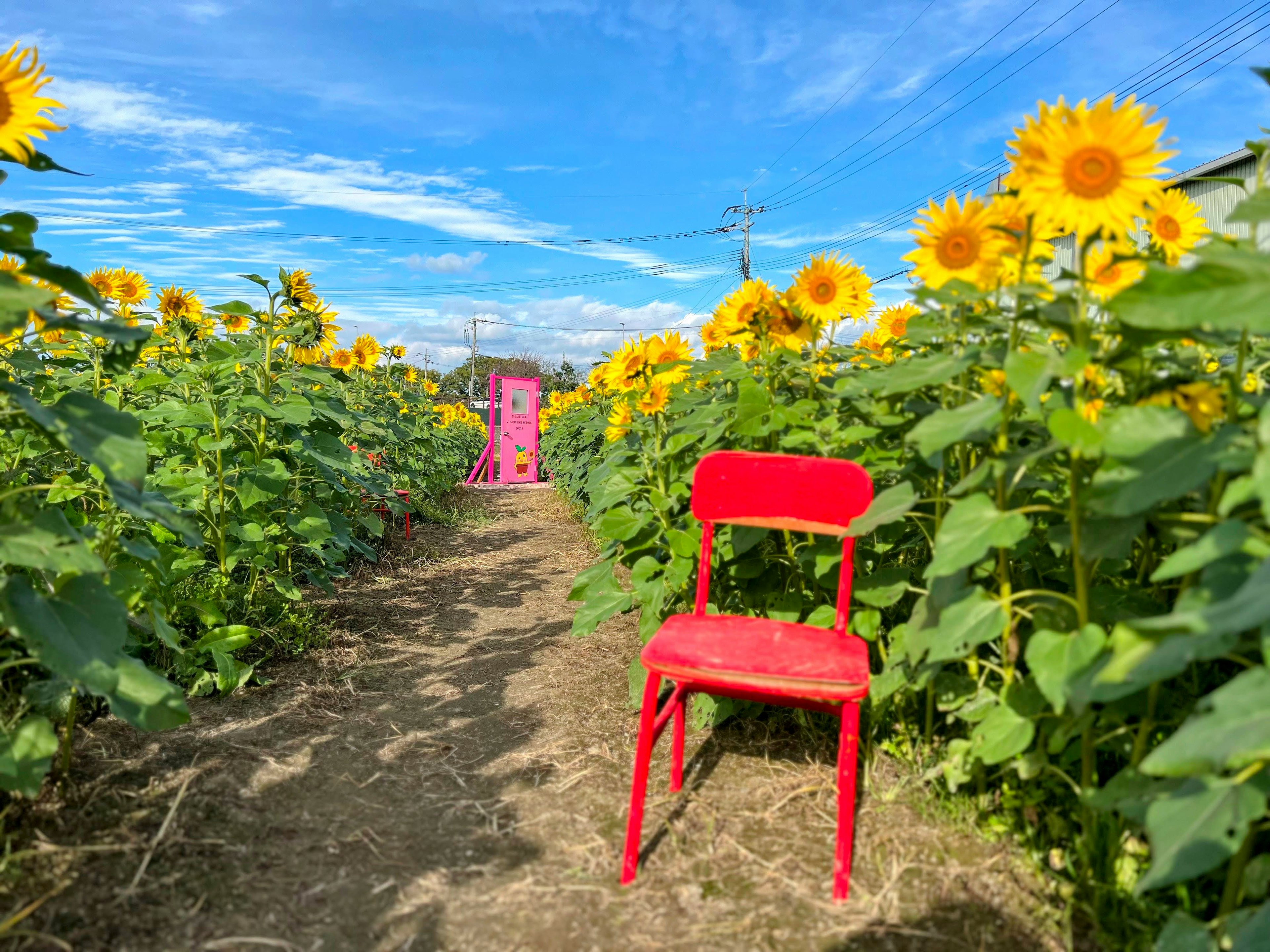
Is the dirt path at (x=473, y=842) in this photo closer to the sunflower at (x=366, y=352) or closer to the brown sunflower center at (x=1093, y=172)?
the brown sunflower center at (x=1093, y=172)

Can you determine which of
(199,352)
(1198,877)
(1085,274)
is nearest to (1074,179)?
(1085,274)

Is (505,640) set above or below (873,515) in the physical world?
below

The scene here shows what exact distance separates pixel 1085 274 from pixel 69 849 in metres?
2.43

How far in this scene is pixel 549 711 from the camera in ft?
10.4

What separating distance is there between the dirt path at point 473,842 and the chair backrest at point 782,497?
1.86 feet

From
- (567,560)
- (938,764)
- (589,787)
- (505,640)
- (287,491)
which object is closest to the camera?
(938,764)

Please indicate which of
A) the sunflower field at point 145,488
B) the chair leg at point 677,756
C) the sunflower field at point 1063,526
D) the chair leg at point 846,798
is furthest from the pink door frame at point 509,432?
the chair leg at point 846,798

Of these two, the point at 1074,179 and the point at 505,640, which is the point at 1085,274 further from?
the point at 505,640

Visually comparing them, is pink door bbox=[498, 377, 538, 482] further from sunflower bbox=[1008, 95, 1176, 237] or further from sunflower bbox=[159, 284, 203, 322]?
sunflower bbox=[1008, 95, 1176, 237]

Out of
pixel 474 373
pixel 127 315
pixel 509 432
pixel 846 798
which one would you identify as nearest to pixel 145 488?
pixel 127 315

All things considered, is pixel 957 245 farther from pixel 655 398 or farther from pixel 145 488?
pixel 145 488

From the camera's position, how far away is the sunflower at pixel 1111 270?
173 cm

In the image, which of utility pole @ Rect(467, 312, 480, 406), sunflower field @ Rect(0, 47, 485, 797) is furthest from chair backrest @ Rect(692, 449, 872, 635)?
utility pole @ Rect(467, 312, 480, 406)

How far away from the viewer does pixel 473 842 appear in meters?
2.20
